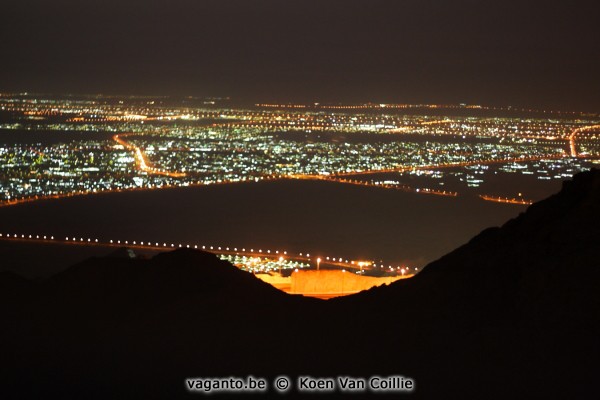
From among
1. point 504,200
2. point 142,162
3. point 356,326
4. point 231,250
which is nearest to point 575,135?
point 142,162

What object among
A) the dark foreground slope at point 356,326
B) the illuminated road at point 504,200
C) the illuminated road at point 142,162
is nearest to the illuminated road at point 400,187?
the illuminated road at point 504,200

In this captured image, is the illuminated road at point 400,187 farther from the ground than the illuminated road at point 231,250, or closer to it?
farther from the ground

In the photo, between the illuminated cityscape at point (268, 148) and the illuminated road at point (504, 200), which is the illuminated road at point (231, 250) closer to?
the illuminated cityscape at point (268, 148)

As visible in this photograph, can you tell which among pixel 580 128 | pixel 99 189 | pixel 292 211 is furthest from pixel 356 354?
pixel 580 128

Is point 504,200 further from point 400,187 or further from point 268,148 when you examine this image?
point 268,148

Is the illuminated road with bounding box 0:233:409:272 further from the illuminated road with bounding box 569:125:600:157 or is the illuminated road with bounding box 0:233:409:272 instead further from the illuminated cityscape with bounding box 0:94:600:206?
the illuminated road with bounding box 569:125:600:157

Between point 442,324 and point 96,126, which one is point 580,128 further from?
point 442,324

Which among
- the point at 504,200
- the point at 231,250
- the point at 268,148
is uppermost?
the point at 268,148

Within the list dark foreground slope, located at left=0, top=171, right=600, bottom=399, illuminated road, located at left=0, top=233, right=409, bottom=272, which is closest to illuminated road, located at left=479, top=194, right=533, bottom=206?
illuminated road, located at left=0, top=233, right=409, bottom=272
